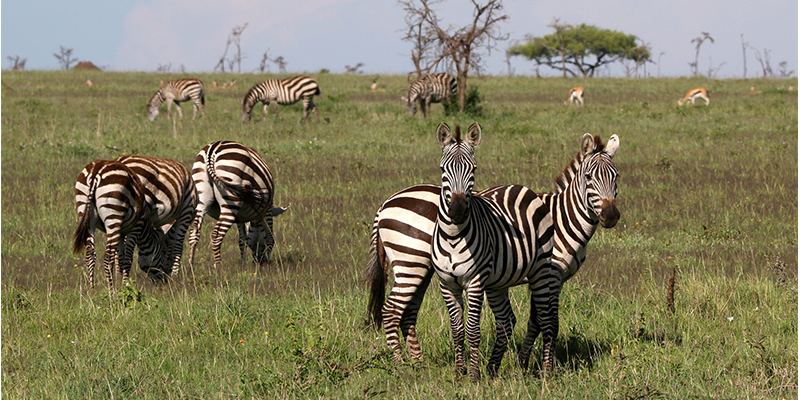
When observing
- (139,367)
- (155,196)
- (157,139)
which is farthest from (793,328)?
(157,139)

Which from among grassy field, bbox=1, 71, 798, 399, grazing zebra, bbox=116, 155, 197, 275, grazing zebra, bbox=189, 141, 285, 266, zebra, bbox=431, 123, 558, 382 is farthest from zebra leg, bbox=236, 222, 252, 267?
zebra, bbox=431, 123, 558, 382

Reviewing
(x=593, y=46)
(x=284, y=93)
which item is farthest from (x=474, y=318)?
(x=593, y=46)

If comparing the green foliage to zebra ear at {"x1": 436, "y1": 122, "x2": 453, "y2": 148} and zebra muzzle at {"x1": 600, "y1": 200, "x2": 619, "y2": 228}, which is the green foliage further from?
zebra ear at {"x1": 436, "y1": 122, "x2": 453, "y2": 148}

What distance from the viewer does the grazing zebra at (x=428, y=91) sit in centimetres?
2617

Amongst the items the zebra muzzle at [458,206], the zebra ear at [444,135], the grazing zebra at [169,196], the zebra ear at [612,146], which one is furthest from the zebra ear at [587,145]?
the grazing zebra at [169,196]

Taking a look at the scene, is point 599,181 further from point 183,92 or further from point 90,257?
point 183,92

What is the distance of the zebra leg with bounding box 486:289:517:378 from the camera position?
480 cm

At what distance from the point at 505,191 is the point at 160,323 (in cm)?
308

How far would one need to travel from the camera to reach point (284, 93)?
26297 mm

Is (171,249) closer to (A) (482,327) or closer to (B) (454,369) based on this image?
(A) (482,327)

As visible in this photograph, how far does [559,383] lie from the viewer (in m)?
4.69

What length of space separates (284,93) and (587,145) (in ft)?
73.0

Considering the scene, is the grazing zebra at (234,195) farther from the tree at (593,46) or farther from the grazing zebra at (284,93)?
the tree at (593,46)

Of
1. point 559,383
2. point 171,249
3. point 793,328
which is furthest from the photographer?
point 171,249
